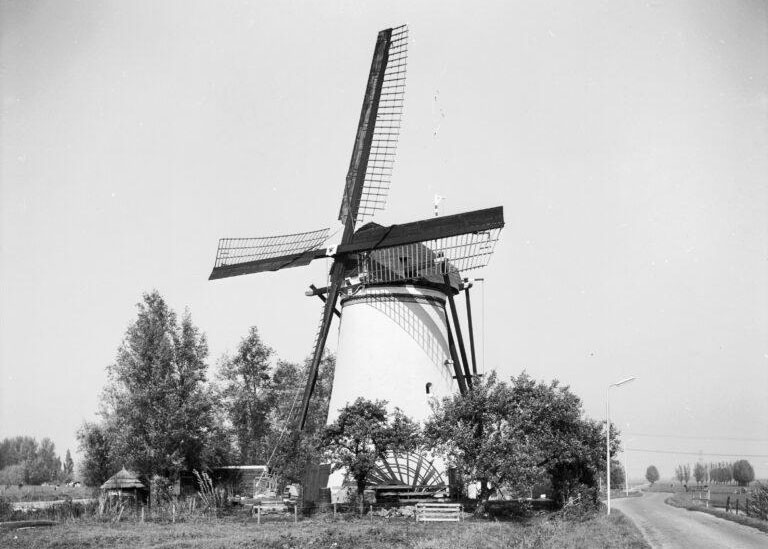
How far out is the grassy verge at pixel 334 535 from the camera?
818 inches

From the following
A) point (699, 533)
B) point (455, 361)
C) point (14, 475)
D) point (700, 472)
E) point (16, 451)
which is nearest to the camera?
point (699, 533)

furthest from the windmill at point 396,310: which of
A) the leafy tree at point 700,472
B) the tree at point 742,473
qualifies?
the leafy tree at point 700,472

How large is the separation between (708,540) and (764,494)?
9549 mm

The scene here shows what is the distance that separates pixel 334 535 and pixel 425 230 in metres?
14.4

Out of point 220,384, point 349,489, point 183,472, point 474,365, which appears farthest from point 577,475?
point 220,384

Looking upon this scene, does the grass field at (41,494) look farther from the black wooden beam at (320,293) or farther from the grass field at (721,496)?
the grass field at (721,496)

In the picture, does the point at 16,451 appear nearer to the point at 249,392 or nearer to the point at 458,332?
the point at 249,392

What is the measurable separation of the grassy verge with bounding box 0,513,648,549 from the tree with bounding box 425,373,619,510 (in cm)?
179

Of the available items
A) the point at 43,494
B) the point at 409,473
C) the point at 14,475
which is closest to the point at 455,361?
the point at 409,473

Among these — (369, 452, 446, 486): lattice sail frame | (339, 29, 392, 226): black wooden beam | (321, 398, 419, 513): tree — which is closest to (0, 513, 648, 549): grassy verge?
(321, 398, 419, 513): tree

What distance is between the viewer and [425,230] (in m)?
32.2

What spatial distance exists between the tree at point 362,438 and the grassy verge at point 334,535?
222 cm

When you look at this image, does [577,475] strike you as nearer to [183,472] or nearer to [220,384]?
[183,472]

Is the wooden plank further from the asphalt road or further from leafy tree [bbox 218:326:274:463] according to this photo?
leafy tree [bbox 218:326:274:463]
